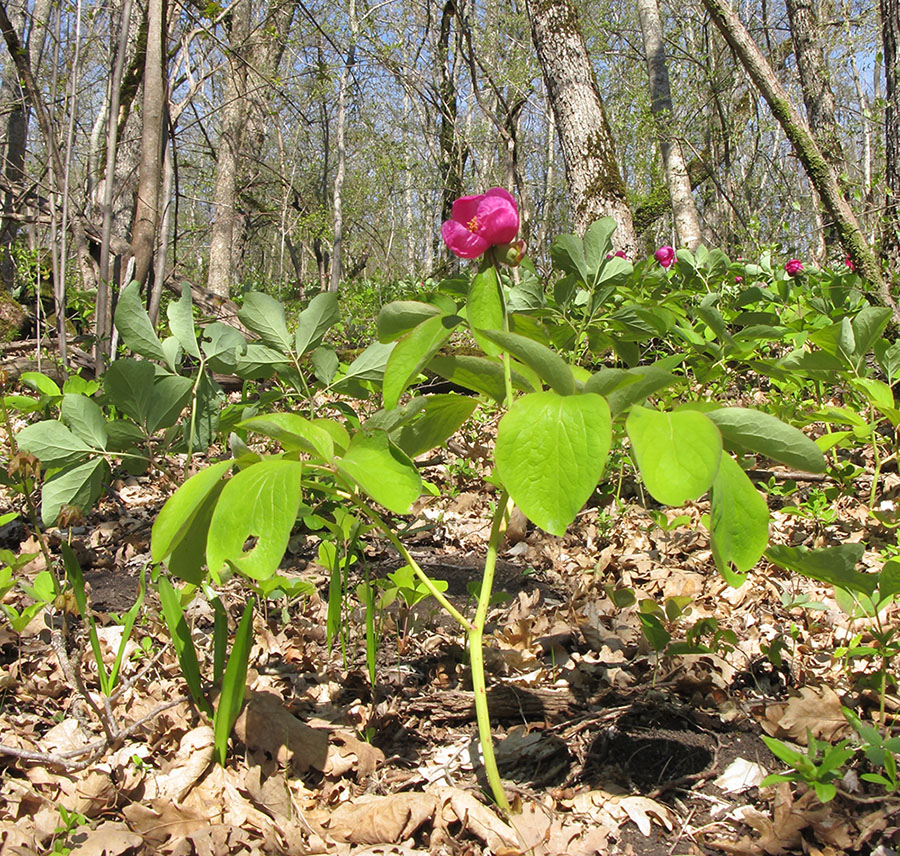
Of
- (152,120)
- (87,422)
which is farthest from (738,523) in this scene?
(152,120)

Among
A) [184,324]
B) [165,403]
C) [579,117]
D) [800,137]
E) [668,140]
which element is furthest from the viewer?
[668,140]

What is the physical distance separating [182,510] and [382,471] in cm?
26

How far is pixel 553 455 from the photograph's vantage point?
2.52 ft

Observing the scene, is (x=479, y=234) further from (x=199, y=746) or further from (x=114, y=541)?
(x=114, y=541)

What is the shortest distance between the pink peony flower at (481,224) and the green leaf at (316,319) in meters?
0.47

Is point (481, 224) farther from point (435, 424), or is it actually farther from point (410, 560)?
point (410, 560)

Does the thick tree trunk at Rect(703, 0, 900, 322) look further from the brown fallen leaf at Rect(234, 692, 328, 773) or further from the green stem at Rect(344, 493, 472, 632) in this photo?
the brown fallen leaf at Rect(234, 692, 328, 773)

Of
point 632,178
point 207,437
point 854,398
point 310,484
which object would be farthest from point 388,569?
point 632,178

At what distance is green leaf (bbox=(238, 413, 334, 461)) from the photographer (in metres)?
0.91

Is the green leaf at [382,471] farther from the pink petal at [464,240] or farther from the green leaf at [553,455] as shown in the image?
the pink petal at [464,240]

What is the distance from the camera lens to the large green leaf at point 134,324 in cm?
146

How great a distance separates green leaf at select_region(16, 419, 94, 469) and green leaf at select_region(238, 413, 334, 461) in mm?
556

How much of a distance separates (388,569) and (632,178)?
28.1 metres

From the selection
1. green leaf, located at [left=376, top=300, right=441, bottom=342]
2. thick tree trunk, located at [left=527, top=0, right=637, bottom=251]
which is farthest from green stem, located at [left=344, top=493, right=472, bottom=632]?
thick tree trunk, located at [left=527, top=0, right=637, bottom=251]
